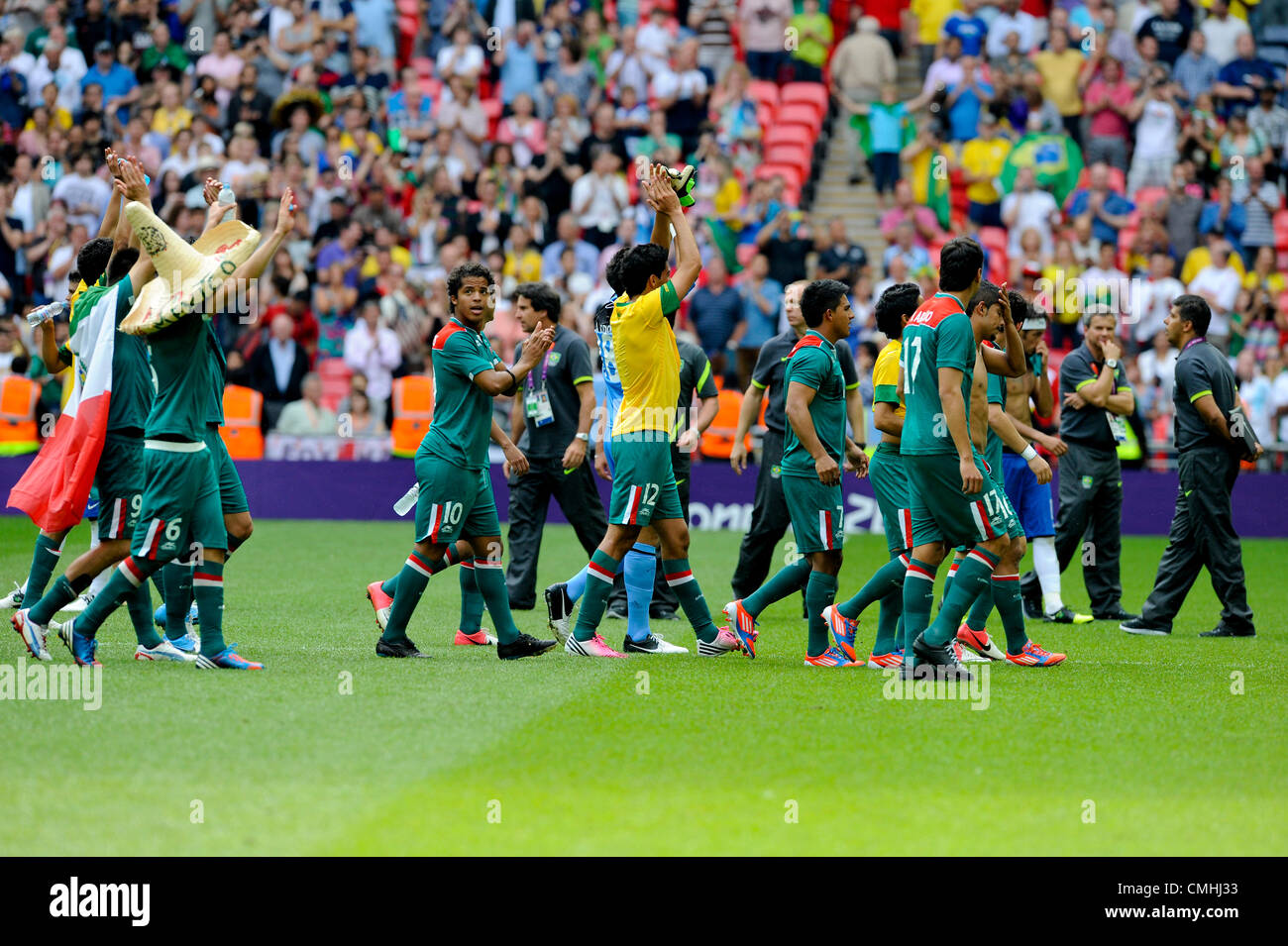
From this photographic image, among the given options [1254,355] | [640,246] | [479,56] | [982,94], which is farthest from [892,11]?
[640,246]

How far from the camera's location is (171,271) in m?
7.95

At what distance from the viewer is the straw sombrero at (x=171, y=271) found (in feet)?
25.7

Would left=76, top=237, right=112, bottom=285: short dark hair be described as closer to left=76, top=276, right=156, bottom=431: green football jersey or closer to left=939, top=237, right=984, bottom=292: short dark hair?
left=76, top=276, right=156, bottom=431: green football jersey

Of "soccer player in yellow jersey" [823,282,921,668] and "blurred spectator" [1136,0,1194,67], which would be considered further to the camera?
→ "blurred spectator" [1136,0,1194,67]

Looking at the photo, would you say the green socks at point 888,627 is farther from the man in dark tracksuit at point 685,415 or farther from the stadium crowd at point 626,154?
the stadium crowd at point 626,154

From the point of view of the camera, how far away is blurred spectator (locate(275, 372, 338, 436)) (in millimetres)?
20125

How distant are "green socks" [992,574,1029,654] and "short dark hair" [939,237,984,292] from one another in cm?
186

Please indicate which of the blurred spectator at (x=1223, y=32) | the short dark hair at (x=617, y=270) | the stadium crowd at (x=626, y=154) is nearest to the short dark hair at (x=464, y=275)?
Result: the short dark hair at (x=617, y=270)

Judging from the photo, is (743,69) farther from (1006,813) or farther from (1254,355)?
(1006,813)

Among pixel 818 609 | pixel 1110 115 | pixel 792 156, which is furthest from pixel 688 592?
pixel 1110 115

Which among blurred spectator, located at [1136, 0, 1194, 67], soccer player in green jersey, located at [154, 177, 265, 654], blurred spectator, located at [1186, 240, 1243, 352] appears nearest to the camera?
soccer player in green jersey, located at [154, 177, 265, 654]

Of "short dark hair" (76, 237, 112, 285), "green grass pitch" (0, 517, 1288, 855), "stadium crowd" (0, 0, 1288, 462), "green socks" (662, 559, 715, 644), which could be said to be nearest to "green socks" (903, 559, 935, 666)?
"green grass pitch" (0, 517, 1288, 855)

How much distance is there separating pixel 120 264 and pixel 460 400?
82.2 inches
